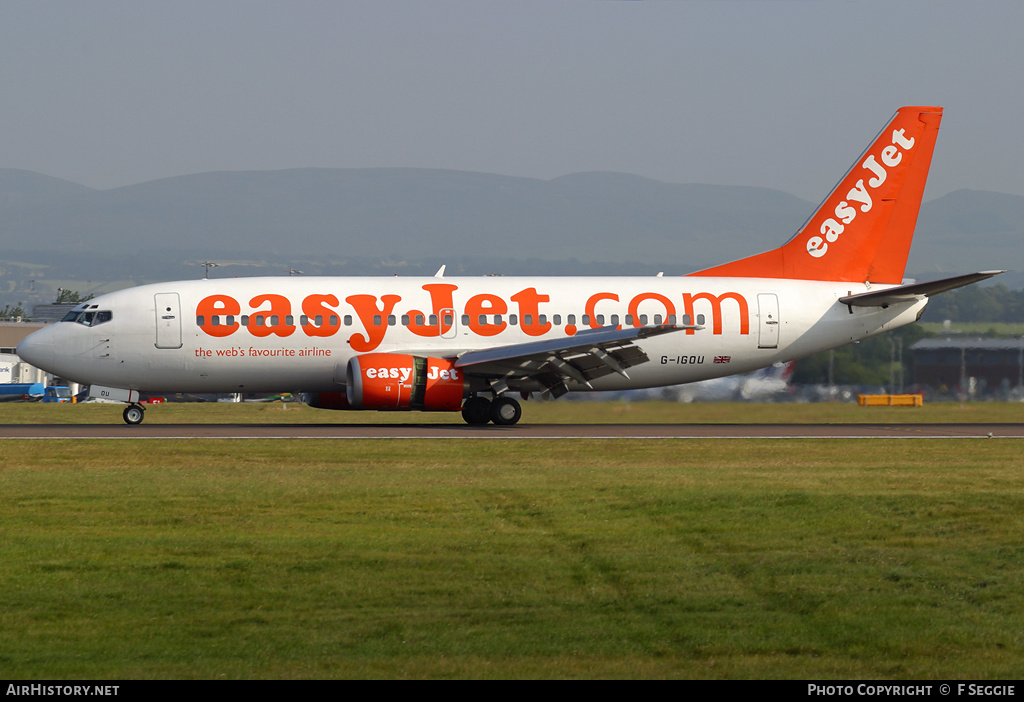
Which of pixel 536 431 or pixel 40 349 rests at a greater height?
pixel 40 349

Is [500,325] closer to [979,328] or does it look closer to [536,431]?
[536,431]

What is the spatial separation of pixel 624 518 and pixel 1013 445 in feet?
46.4

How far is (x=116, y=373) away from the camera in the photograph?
101 ft

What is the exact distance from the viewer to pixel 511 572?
35.3 feet

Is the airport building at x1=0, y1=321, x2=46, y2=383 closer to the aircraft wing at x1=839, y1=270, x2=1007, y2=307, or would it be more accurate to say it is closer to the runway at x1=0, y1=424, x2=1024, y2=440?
the runway at x1=0, y1=424, x2=1024, y2=440

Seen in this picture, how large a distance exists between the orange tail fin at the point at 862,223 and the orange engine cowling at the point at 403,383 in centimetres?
906

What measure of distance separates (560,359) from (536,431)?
80.4 inches

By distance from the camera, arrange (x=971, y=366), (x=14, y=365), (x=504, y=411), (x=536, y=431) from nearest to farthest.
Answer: (x=536, y=431)
(x=504, y=411)
(x=971, y=366)
(x=14, y=365)

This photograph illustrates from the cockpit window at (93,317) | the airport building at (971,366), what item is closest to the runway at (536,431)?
the cockpit window at (93,317)

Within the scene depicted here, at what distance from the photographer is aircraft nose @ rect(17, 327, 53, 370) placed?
3061 centimetres

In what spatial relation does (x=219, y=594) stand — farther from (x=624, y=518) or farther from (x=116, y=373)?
(x=116, y=373)

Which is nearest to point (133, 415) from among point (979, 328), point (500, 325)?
point (500, 325)

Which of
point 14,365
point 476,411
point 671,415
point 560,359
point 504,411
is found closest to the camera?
point 560,359
